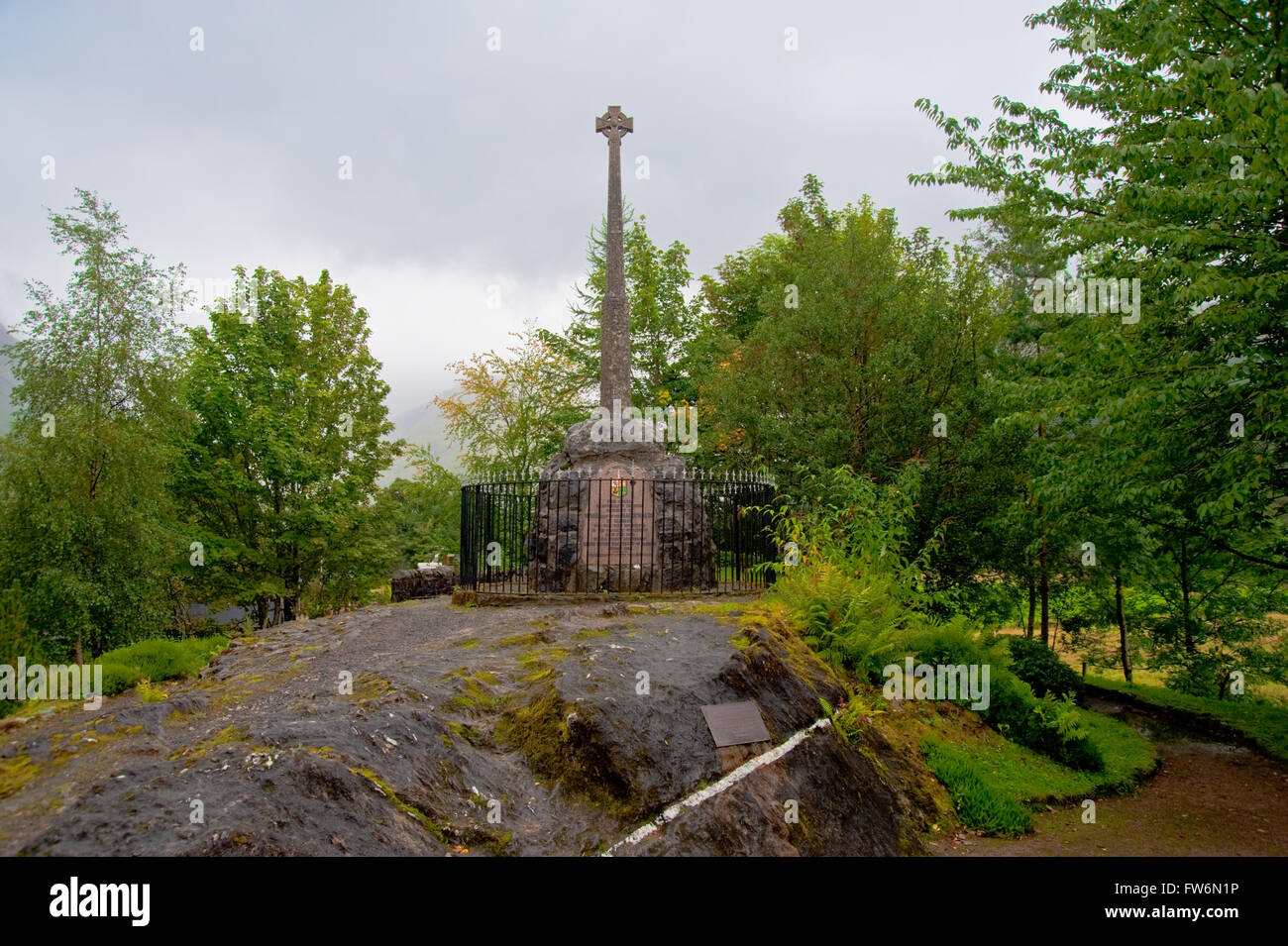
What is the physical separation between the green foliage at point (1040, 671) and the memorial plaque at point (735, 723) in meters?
6.86

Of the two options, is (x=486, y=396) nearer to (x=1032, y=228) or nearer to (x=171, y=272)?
(x=171, y=272)

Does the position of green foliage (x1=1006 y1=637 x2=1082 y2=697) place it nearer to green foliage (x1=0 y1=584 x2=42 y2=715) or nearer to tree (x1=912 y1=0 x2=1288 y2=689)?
A: tree (x1=912 y1=0 x2=1288 y2=689)

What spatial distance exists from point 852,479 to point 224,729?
9.67 metres

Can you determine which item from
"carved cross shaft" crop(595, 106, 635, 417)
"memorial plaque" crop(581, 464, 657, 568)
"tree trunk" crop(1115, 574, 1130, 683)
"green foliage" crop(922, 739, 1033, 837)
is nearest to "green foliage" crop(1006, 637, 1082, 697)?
"green foliage" crop(922, 739, 1033, 837)

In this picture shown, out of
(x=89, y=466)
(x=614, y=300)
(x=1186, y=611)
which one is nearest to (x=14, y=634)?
(x=89, y=466)

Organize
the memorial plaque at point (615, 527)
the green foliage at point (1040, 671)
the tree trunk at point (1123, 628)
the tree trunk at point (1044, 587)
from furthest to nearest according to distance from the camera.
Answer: the tree trunk at point (1123, 628) → the tree trunk at point (1044, 587) → the memorial plaque at point (615, 527) → the green foliage at point (1040, 671)

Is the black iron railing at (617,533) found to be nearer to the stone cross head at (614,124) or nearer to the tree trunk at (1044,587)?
the tree trunk at (1044,587)

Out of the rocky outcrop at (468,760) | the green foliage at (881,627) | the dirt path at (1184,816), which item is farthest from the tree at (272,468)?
the dirt path at (1184,816)

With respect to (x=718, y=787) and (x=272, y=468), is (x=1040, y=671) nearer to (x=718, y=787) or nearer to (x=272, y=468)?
(x=718, y=787)

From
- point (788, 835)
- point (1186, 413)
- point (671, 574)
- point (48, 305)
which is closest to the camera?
point (788, 835)

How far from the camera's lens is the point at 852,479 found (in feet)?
39.2

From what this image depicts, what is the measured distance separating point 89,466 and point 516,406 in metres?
21.4

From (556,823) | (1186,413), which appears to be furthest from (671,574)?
(556,823)

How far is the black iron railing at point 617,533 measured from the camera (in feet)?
41.7
